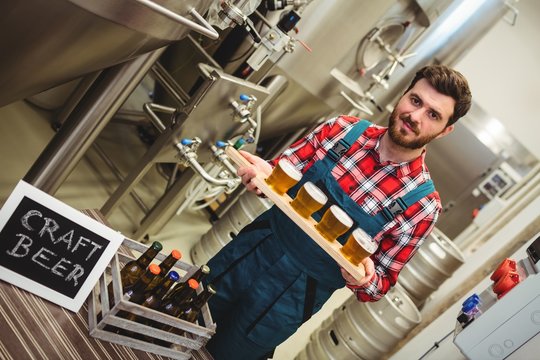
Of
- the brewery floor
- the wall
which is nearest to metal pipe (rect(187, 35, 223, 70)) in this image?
the brewery floor

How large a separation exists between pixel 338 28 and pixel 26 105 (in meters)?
2.09

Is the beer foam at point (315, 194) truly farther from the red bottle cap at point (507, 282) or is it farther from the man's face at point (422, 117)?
the red bottle cap at point (507, 282)

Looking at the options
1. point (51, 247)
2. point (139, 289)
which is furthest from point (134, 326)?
point (51, 247)

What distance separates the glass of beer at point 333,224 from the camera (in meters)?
1.38

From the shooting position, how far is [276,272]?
159cm

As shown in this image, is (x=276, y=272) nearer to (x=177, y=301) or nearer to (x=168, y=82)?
(x=177, y=301)

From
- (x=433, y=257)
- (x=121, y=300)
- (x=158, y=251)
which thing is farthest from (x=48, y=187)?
(x=433, y=257)

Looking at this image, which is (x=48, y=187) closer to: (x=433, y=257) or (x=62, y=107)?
(x=62, y=107)

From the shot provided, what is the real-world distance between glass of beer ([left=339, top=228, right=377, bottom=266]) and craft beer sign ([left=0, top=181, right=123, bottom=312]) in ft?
2.12

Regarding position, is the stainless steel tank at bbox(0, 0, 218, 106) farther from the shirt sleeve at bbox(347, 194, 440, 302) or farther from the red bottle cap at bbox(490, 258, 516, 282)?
the red bottle cap at bbox(490, 258, 516, 282)

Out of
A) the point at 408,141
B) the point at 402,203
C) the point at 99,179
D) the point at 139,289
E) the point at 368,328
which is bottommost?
the point at 99,179

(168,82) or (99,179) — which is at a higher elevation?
(168,82)

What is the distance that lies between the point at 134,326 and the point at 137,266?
209 mm

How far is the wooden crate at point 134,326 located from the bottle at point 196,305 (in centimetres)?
2
